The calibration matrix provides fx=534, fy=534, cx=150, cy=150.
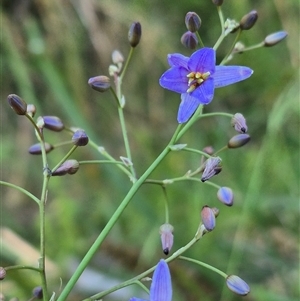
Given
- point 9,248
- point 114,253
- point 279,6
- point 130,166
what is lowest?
point 114,253

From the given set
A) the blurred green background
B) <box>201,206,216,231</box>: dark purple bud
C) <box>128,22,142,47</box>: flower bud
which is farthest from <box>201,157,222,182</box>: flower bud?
the blurred green background

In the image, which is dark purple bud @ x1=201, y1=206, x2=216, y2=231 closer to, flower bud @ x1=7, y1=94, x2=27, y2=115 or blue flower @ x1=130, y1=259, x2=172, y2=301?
blue flower @ x1=130, y1=259, x2=172, y2=301

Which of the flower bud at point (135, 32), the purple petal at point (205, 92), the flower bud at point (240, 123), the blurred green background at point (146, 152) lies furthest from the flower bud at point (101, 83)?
the blurred green background at point (146, 152)

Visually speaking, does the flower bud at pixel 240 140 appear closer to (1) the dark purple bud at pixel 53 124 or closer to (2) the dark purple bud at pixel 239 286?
(2) the dark purple bud at pixel 239 286

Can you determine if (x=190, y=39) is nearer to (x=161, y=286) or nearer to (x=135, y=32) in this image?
(x=135, y=32)

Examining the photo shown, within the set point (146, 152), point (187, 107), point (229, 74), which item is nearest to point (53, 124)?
point (187, 107)

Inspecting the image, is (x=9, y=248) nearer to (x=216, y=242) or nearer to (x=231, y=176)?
(x=216, y=242)

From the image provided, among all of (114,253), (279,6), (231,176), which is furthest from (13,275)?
(279,6)
